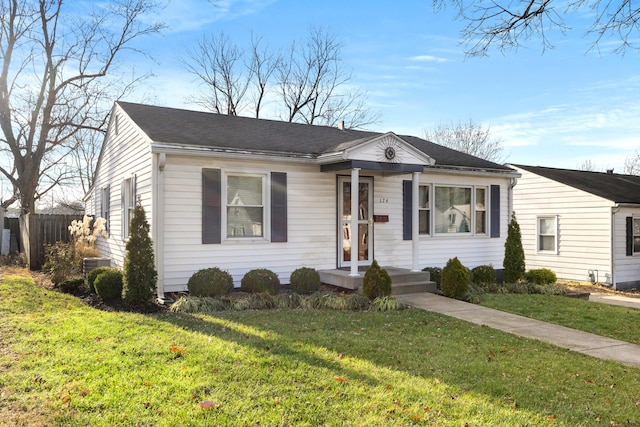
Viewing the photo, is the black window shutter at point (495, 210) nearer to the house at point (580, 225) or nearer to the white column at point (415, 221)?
the white column at point (415, 221)

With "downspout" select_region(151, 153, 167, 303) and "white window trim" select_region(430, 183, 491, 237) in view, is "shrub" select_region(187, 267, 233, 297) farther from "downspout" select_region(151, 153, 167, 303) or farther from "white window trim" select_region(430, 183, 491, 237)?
"white window trim" select_region(430, 183, 491, 237)

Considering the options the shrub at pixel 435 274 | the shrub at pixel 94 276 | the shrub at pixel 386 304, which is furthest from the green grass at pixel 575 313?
the shrub at pixel 94 276

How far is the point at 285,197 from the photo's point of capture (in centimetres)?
1021

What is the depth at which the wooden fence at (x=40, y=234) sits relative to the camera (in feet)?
45.5

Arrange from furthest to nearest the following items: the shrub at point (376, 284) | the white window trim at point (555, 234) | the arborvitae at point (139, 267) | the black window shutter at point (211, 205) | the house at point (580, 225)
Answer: the white window trim at point (555, 234) → the house at point (580, 225) → the black window shutter at point (211, 205) → the shrub at point (376, 284) → the arborvitae at point (139, 267)

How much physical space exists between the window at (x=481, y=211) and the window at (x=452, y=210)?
33cm

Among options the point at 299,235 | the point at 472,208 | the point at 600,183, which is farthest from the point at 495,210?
the point at 600,183

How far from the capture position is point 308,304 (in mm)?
8461

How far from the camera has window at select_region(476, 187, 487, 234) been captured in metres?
13.0

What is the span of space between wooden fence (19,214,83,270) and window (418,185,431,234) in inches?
419

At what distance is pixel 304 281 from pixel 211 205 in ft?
7.88

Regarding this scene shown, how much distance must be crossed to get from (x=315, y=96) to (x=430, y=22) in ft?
71.6

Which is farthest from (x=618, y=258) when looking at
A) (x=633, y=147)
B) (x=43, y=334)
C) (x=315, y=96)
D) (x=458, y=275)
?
(x=633, y=147)

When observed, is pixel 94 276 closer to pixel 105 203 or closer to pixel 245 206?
pixel 245 206
